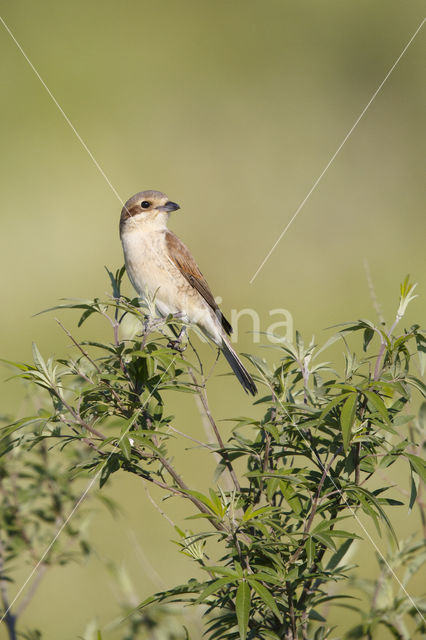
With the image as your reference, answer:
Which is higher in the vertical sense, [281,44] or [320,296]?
[281,44]

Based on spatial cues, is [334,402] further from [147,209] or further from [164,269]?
[147,209]

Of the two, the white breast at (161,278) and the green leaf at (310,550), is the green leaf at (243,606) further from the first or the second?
the white breast at (161,278)

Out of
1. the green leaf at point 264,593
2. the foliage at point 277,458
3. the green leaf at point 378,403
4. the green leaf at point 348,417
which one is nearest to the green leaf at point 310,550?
the foliage at point 277,458

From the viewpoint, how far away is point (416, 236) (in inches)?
368

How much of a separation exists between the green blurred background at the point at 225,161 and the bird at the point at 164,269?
1825mm

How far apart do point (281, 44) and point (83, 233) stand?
16.6 feet

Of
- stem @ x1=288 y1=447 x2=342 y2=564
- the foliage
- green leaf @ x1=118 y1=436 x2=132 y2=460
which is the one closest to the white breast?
the foliage

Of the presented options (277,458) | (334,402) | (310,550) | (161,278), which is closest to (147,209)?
(161,278)

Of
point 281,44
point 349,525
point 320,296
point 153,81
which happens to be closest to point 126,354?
point 349,525

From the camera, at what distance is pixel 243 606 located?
1.94 meters

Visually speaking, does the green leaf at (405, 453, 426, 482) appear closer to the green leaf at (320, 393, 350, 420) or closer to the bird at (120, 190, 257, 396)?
the green leaf at (320, 393, 350, 420)

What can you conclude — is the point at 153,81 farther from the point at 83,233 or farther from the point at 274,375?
the point at 274,375

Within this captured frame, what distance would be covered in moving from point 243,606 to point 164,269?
3.38m

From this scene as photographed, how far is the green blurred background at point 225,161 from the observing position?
862cm
